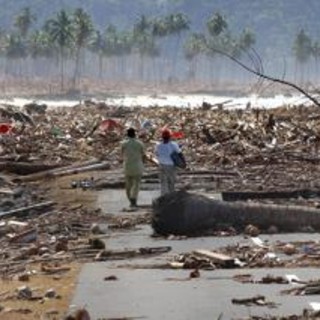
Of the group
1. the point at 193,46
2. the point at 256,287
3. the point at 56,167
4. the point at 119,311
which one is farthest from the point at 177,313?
the point at 193,46

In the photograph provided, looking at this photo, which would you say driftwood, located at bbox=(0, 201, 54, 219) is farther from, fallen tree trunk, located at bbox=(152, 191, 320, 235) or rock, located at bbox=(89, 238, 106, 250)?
rock, located at bbox=(89, 238, 106, 250)

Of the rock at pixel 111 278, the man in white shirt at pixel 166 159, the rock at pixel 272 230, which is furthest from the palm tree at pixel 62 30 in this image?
the rock at pixel 111 278

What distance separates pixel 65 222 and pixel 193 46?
164211 millimetres

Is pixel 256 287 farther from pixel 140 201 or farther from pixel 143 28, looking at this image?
pixel 143 28

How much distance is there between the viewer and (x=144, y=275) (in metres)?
13.4

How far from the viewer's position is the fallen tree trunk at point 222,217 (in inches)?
661

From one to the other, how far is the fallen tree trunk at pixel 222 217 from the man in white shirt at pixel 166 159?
2.85m

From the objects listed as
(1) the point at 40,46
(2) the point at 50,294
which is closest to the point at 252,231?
(2) the point at 50,294

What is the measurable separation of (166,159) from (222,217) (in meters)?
3.08

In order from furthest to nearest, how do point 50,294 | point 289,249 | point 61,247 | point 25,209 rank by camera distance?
1. point 25,209
2. point 61,247
3. point 289,249
4. point 50,294

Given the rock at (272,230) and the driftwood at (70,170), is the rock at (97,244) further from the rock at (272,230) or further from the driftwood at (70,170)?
the driftwood at (70,170)

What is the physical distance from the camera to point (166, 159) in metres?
20.0

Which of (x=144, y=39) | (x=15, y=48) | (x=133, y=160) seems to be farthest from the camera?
(x=144, y=39)

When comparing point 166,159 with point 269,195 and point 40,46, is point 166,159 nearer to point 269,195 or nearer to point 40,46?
point 269,195
